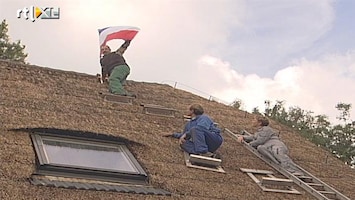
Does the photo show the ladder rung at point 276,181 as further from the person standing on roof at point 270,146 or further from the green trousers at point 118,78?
the green trousers at point 118,78

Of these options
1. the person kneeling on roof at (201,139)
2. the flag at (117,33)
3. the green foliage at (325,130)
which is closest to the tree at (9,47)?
the green foliage at (325,130)

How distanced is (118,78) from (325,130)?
40.9 feet

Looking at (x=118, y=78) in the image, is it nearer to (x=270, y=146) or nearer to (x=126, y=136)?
(x=126, y=136)

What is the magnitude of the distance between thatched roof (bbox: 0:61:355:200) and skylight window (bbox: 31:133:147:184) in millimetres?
112

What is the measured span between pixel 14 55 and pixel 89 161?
58.4 feet

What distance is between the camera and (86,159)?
Answer: 543 cm

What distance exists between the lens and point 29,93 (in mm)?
6957

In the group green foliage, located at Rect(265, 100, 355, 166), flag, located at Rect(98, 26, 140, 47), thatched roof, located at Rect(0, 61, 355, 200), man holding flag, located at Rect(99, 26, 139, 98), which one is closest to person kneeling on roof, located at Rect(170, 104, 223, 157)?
thatched roof, located at Rect(0, 61, 355, 200)

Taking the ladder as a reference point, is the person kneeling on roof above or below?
above

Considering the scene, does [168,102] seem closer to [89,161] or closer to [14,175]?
[89,161]

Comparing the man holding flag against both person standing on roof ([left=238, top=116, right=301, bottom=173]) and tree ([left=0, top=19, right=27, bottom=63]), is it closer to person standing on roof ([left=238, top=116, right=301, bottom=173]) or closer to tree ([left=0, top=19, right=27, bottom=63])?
person standing on roof ([left=238, top=116, right=301, bottom=173])

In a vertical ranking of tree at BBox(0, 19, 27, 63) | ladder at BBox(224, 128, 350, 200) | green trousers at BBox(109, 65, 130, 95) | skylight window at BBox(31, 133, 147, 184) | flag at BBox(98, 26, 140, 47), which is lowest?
ladder at BBox(224, 128, 350, 200)

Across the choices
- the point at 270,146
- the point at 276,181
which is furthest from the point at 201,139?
the point at 270,146

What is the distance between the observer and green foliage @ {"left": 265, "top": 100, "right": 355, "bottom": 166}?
18188 millimetres
